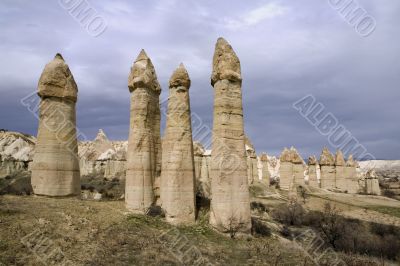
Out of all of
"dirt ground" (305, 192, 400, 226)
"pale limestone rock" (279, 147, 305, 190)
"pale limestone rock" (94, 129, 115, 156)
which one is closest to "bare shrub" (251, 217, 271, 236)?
"dirt ground" (305, 192, 400, 226)

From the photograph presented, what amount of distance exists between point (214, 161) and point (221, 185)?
3.20 feet

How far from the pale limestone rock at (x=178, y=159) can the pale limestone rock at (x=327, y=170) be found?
36961 mm

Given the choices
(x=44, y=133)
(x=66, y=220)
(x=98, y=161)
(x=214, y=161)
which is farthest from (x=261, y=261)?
(x=98, y=161)

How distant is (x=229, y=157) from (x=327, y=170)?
126 ft

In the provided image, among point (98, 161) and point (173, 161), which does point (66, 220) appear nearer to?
point (173, 161)

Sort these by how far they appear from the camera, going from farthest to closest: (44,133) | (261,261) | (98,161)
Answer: (98,161) → (44,133) → (261,261)

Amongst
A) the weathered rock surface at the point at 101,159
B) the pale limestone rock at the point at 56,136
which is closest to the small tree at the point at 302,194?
the weathered rock surface at the point at 101,159

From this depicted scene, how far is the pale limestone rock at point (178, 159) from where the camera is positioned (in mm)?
14844

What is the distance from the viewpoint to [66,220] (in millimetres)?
12578

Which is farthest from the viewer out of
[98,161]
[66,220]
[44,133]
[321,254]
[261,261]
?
[98,161]

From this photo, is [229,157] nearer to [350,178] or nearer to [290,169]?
[290,169]

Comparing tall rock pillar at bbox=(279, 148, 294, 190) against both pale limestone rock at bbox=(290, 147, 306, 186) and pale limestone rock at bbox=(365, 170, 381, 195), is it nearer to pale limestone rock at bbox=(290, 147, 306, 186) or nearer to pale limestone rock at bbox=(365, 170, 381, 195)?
pale limestone rock at bbox=(290, 147, 306, 186)

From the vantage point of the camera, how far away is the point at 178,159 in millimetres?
15141

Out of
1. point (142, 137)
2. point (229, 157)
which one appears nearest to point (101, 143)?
point (142, 137)
